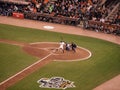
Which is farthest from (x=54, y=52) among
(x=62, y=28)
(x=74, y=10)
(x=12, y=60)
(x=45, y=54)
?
(x=74, y=10)

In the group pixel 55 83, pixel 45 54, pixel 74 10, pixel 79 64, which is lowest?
pixel 55 83

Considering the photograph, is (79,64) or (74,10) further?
(74,10)

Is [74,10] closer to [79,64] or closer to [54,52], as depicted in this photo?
[54,52]

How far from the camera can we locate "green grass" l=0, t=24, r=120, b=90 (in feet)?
81.1

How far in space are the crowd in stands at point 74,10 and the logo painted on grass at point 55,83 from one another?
17.1 meters

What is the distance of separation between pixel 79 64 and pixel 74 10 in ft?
53.3

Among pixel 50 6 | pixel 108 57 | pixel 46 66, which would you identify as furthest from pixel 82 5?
pixel 46 66

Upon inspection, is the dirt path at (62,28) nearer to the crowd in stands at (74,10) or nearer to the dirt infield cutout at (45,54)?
the crowd in stands at (74,10)

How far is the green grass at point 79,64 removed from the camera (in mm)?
24719

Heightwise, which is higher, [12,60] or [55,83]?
[12,60]

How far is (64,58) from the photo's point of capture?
97.6 feet

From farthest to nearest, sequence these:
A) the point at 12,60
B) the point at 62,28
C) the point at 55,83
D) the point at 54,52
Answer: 1. the point at 62,28
2. the point at 54,52
3. the point at 12,60
4. the point at 55,83

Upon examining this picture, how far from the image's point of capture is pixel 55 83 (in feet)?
79.3

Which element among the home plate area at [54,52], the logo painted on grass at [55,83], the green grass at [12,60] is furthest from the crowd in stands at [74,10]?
the logo painted on grass at [55,83]
